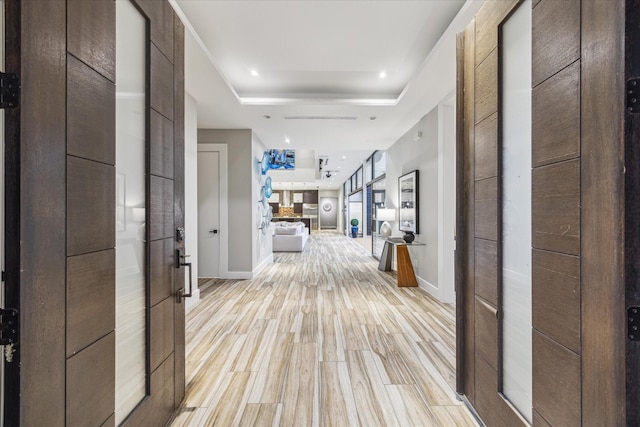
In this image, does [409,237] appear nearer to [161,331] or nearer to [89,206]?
[161,331]

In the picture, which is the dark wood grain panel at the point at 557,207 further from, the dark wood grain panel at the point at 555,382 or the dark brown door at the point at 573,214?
the dark wood grain panel at the point at 555,382

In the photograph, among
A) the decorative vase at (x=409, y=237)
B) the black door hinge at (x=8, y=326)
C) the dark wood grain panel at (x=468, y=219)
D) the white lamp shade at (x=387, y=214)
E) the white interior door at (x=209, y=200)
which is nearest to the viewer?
the black door hinge at (x=8, y=326)

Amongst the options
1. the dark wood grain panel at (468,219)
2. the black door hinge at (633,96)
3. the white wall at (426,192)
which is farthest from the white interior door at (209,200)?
the black door hinge at (633,96)

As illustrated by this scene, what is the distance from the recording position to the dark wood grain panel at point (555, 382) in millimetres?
1031

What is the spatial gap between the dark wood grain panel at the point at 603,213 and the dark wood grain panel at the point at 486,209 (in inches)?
20.5

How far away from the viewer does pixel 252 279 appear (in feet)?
Result: 17.4

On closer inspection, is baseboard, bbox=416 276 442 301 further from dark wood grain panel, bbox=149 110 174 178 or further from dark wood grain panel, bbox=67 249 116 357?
dark wood grain panel, bbox=67 249 116 357

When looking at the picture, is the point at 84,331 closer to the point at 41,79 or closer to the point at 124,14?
the point at 41,79

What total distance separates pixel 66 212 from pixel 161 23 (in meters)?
1.20

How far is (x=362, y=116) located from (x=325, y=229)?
14907 mm

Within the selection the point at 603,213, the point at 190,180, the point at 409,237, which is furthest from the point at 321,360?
the point at 409,237

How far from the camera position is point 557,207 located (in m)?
1.10

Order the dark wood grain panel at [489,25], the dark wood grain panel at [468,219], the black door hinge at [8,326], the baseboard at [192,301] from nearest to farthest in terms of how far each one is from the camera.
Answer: the black door hinge at [8,326] → the dark wood grain panel at [489,25] → the dark wood grain panel at [468,219] → the baseboard at [192,301]

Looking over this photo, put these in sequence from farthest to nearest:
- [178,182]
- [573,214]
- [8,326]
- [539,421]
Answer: [178,182], [539,421], [573,214], [8,326]
